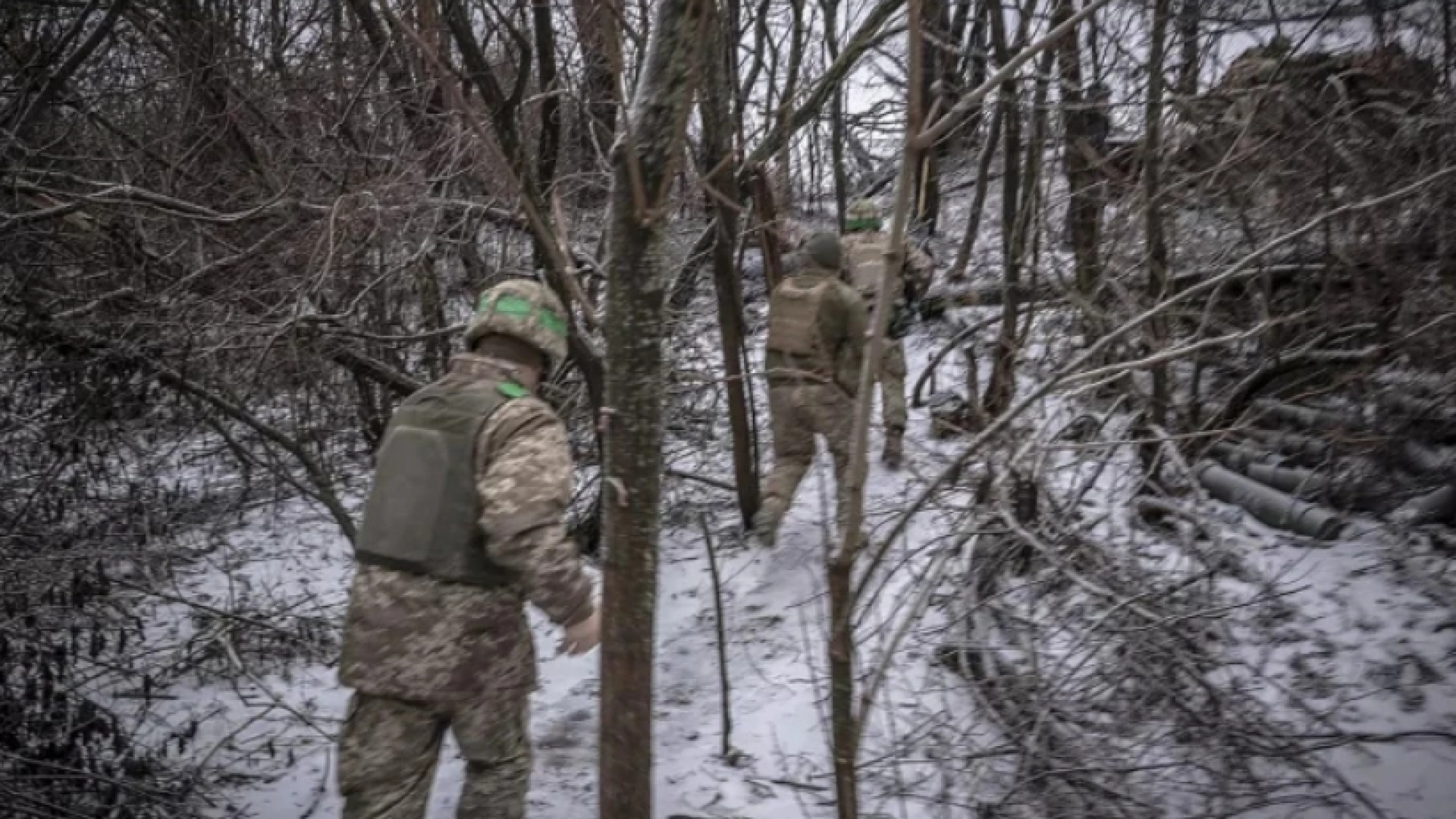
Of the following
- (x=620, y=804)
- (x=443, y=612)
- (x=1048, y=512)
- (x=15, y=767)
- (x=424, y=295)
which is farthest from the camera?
(x=424, y=295)

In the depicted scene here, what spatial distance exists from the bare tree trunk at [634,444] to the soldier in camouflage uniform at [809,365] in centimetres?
333

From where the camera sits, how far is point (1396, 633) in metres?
3.71

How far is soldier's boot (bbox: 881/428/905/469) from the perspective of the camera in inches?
244

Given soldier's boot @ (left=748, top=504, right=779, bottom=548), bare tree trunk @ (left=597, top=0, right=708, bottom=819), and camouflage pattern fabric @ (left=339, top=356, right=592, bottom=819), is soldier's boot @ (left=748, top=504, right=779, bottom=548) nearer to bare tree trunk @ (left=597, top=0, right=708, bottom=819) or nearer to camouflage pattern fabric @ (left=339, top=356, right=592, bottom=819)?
camouflage pattern fabric @ (left=339, top=356, right=592, bottom=819)

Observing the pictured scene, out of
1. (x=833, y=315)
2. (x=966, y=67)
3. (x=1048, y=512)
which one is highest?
(x=966, y=67)

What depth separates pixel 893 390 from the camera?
6.33m

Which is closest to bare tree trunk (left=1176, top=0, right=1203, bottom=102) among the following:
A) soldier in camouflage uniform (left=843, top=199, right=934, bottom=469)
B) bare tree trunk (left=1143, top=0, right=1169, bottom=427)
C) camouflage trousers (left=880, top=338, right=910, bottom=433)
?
bare tree trunk (left=1143, top=0, right=1169, bottom=427)

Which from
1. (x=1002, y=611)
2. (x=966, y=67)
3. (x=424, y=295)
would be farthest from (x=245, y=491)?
(x=966, y=67)

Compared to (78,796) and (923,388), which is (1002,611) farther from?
(923,388)

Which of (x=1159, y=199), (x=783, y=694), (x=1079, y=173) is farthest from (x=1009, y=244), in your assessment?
(x=783, y=694)

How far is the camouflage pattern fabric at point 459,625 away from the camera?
2.64 m

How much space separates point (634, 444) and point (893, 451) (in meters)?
4.40

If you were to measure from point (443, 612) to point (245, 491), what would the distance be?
4.16 metres

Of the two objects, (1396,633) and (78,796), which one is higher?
(1396,633)
